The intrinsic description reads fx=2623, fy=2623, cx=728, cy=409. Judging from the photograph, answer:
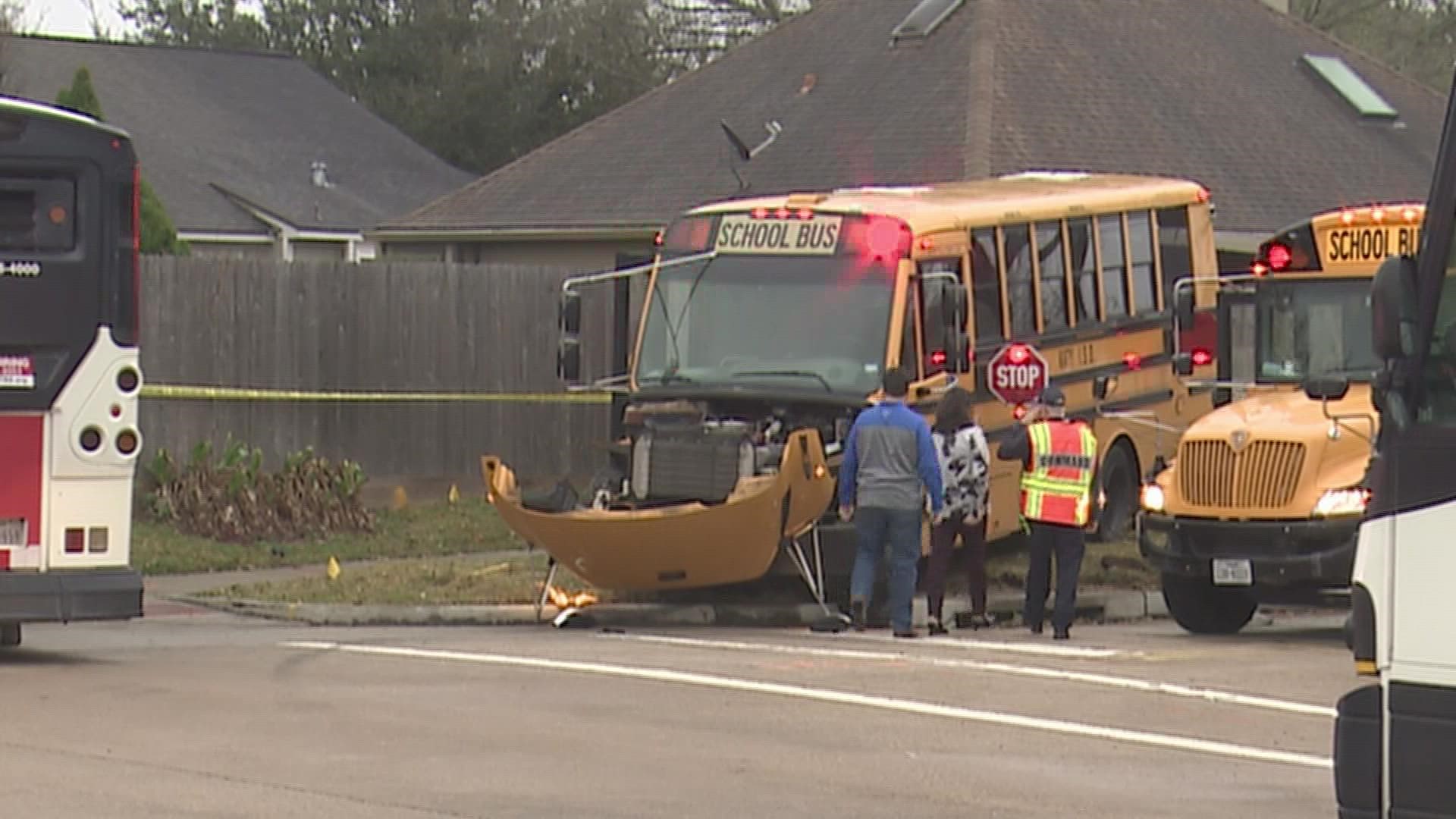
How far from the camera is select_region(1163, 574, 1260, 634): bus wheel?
18500mm

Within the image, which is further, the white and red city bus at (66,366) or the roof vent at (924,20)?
the roof vent at (924,20)

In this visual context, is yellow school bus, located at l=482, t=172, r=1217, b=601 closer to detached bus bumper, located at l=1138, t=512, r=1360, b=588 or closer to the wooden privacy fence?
detached bus bumper, located at l=1138, t=512, r=1360, b=588

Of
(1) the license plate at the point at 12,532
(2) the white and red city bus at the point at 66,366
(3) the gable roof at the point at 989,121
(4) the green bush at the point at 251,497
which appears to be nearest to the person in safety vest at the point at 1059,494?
(2) the white and red city bus at the point at 66,366

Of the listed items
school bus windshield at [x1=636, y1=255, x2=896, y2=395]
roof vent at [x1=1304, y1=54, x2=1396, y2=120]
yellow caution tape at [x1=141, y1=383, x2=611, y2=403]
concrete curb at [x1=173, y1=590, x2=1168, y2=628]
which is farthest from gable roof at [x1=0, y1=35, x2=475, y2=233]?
concrete curb at [x1=173, y1=590, x2=1168, y2=628]

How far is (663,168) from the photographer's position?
34656 millimetres

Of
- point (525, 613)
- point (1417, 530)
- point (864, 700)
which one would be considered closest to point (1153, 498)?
point (525, 613)

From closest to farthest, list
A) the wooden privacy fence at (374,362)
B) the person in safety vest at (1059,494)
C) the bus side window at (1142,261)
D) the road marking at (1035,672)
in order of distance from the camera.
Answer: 1. the road marking at (1035,672)
2. the person in safety vest at (1059,494)
3. the bus side window at (1142,261)
4. the wooden privacy fence at (374,362)

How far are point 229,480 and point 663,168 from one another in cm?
1240

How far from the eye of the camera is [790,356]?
1956 cm

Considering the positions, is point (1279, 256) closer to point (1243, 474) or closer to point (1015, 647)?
point (1243, 474)

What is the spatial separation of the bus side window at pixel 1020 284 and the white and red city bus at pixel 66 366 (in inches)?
324

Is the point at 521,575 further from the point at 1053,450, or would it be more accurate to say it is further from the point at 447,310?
the point at 447,310

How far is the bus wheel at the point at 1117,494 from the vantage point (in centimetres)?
2275

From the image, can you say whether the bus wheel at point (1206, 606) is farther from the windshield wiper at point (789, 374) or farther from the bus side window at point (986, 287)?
the bus side window at point (986, 287)
